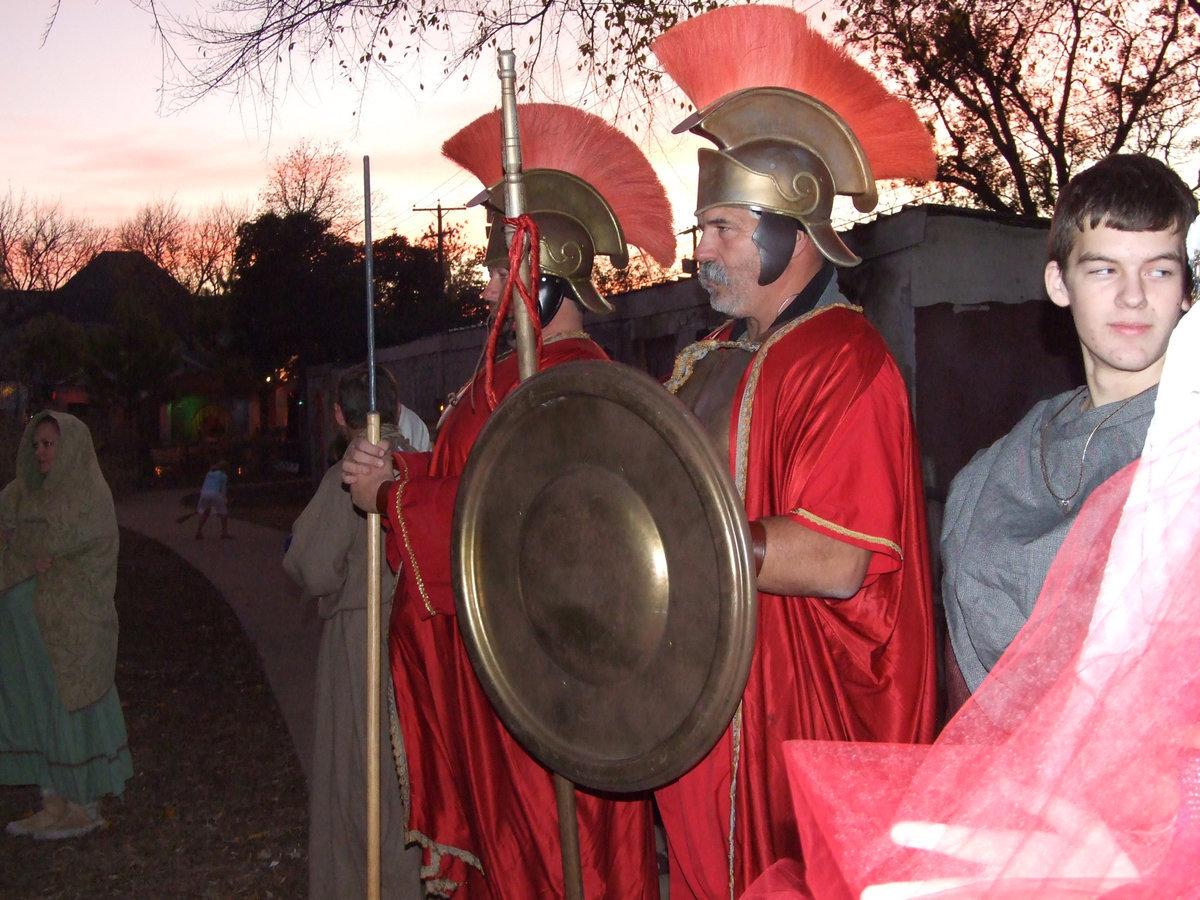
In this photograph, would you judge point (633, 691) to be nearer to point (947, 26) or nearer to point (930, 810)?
point (930, 810)

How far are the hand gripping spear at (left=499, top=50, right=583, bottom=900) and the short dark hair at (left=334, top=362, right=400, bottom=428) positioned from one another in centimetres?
147

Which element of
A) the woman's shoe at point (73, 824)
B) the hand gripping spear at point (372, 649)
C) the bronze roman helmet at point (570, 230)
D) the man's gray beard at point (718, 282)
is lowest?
the woman's shoe at point (73, 824)

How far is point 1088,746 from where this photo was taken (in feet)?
3.66

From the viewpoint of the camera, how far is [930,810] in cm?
122

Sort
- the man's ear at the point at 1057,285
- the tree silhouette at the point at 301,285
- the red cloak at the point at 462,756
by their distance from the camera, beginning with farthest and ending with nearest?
the tree silhouette at the point at 301,285, the red cloak at the point at 462,756, the man's ear at the point at 1057,285

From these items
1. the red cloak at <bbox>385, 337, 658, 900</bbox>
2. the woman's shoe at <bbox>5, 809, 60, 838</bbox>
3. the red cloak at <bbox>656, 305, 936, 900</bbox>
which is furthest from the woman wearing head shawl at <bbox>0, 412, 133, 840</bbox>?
the red cloak at <bbox>656, 305, 936, 900</bbox>

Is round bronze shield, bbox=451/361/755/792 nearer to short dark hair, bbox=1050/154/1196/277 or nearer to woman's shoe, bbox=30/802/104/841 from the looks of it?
short dark hair, bbox=1050/154/1196/277

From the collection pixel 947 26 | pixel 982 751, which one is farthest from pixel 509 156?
pixel 947 26

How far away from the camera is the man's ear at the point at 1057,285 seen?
188 cm

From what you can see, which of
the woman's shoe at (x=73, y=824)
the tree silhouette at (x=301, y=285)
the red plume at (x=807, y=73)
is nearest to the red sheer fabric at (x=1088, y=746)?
the red plume at (x=807, y=73)

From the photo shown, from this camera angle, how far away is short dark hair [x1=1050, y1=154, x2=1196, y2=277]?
1.74 m

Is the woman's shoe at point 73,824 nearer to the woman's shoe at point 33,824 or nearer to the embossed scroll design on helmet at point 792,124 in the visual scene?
the woman's shoe at point 33,824

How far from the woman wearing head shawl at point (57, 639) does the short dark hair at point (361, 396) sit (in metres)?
2.04

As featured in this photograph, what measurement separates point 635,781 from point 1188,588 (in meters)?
1.06
